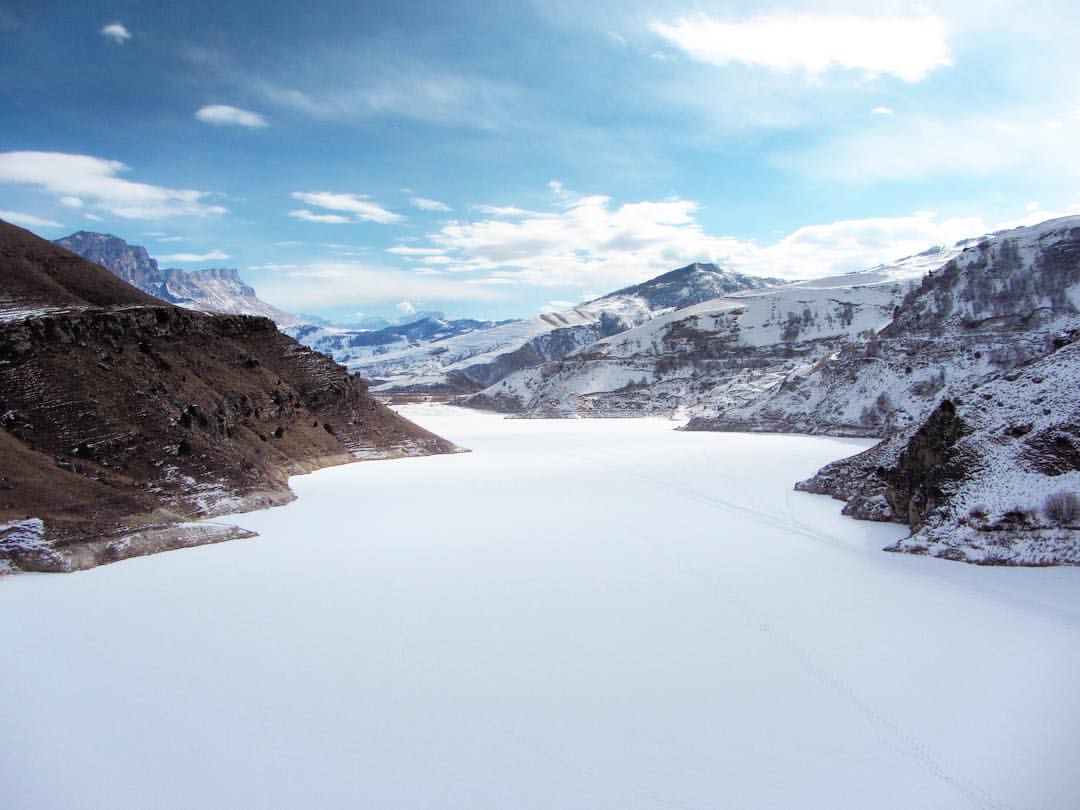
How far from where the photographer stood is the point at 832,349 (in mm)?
83562

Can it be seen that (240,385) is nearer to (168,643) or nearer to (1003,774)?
(168,643)

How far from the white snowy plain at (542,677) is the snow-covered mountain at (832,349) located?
2787cm

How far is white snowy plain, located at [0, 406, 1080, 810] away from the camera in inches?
247

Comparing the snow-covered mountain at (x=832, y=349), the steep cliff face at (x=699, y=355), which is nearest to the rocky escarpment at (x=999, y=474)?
the snow-covered mountain at (x=832, y=349)

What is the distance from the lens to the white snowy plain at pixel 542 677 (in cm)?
629

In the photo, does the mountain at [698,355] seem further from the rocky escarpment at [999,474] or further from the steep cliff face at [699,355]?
the rocky escarpment at [999,474]

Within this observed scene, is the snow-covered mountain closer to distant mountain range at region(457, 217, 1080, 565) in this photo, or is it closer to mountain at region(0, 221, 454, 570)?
distant mountain range at region(457, 217, 1080, 565)

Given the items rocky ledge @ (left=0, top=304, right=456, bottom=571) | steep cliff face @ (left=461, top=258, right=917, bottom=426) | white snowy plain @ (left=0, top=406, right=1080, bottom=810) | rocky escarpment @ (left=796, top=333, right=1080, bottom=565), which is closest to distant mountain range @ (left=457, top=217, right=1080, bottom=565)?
rocky escarpment @ (left=796, top=333, right=1080, bottom=565)

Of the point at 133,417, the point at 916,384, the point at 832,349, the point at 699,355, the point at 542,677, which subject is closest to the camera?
the point at 542,677

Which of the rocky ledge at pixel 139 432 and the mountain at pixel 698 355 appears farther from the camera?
the mountain at pixel 698 355

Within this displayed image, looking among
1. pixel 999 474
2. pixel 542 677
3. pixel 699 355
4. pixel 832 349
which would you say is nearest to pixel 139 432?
pixel 542 677

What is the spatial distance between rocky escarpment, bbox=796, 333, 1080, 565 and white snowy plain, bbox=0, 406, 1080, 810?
0.85 meters

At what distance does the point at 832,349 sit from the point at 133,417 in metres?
80.3

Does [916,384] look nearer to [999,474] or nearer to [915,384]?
[915,384]
